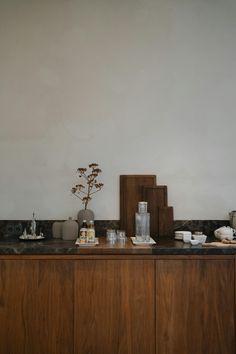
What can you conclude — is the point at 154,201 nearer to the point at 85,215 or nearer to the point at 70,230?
the point at 85,215

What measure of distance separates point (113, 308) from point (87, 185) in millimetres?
940

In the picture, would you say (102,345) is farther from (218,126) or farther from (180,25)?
(180,25)

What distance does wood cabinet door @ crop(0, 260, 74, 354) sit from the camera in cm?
183

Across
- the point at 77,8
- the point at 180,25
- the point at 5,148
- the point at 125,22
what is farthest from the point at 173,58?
the point at 5,148

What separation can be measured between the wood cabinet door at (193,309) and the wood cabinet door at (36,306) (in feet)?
1.81

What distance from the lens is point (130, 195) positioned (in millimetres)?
2367

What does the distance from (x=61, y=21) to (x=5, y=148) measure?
1111 mm

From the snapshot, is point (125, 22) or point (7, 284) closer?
point (7, 284)

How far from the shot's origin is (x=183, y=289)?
6.05 ft

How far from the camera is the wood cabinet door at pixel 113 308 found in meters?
1.83

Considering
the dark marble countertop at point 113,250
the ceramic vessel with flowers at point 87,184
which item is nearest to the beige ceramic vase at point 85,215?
the ceramic vessel with flowers at point 87,184

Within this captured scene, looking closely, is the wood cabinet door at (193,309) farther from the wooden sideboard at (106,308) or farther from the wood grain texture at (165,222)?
the wood grain texture at (165,222)

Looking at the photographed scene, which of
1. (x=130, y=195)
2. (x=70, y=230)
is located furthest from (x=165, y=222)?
(x=70, y=230)

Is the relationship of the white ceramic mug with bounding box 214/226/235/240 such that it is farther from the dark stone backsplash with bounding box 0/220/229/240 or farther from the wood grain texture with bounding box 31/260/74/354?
the wood grain texture with bounding box 31/260/74/354
